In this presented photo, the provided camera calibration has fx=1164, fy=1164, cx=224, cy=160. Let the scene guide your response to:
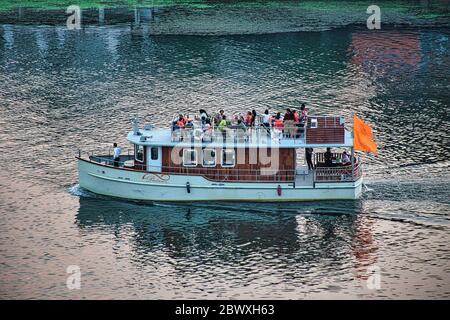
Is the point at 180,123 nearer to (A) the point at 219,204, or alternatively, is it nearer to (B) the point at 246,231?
(A) the point at 219,204

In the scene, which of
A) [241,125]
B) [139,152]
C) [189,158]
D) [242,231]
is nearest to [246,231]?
[242,231]

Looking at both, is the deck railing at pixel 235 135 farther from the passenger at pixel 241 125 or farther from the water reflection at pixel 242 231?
the water reflection at pixel 242 231

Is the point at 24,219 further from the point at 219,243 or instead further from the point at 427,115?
the point at 427,115

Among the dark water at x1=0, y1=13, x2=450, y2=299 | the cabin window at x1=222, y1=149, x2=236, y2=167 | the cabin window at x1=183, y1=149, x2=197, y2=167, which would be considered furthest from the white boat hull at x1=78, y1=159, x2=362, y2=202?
the cabin window at x1=222, y1=149, x2=236, y2=167

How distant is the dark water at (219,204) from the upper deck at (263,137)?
14.9 ft

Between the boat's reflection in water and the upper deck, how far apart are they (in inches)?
174

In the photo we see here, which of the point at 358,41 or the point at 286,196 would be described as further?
the point at 358,41

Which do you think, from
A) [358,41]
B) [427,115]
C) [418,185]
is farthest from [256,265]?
[358,41]

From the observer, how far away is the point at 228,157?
279 feet

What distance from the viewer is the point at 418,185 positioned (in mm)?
87000

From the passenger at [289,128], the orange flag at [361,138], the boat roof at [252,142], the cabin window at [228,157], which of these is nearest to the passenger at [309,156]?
the boat roof at [252,142]

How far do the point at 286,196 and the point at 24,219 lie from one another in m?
18.9

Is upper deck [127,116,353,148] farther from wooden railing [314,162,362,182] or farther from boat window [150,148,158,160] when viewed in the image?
wooden railing [314,162,362,182]
